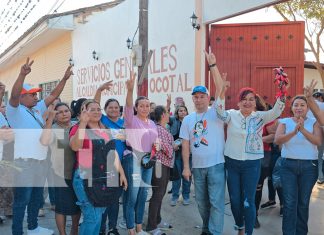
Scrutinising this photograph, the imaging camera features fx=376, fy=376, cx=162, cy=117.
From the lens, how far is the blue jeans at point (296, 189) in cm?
401

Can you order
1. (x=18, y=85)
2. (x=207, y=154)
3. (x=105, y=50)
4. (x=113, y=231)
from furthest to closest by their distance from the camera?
(x=105, y=50) < (x=113, y=231) < (x=207, y=154) < (x=18, y=85)

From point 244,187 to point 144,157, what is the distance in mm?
1187

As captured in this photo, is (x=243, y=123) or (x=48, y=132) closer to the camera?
(x=48, y=132)

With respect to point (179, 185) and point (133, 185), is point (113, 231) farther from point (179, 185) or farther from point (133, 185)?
point (179, 185)

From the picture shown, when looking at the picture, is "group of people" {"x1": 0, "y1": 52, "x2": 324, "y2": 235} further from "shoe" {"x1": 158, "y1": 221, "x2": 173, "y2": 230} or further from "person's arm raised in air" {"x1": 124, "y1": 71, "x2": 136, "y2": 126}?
"shoe" {"x1": 158, "y1": 221, "x2": 173, "y2": 230}

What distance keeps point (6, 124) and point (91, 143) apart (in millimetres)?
1373

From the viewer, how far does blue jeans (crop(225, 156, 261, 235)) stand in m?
4.18

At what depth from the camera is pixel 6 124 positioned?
435 cm

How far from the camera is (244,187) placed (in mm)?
4219

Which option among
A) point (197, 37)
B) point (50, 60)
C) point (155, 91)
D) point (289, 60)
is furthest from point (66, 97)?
point (289, 60)

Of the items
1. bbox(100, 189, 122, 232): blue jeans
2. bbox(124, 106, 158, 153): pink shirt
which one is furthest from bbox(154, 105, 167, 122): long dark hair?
bbox(100, 189, 122, 232): blue jeans

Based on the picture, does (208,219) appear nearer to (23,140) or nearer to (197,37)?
(23,140)

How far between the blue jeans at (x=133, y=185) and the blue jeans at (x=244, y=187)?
98 cm

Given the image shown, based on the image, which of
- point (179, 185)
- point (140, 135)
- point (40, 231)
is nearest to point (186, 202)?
point (179, 185)
